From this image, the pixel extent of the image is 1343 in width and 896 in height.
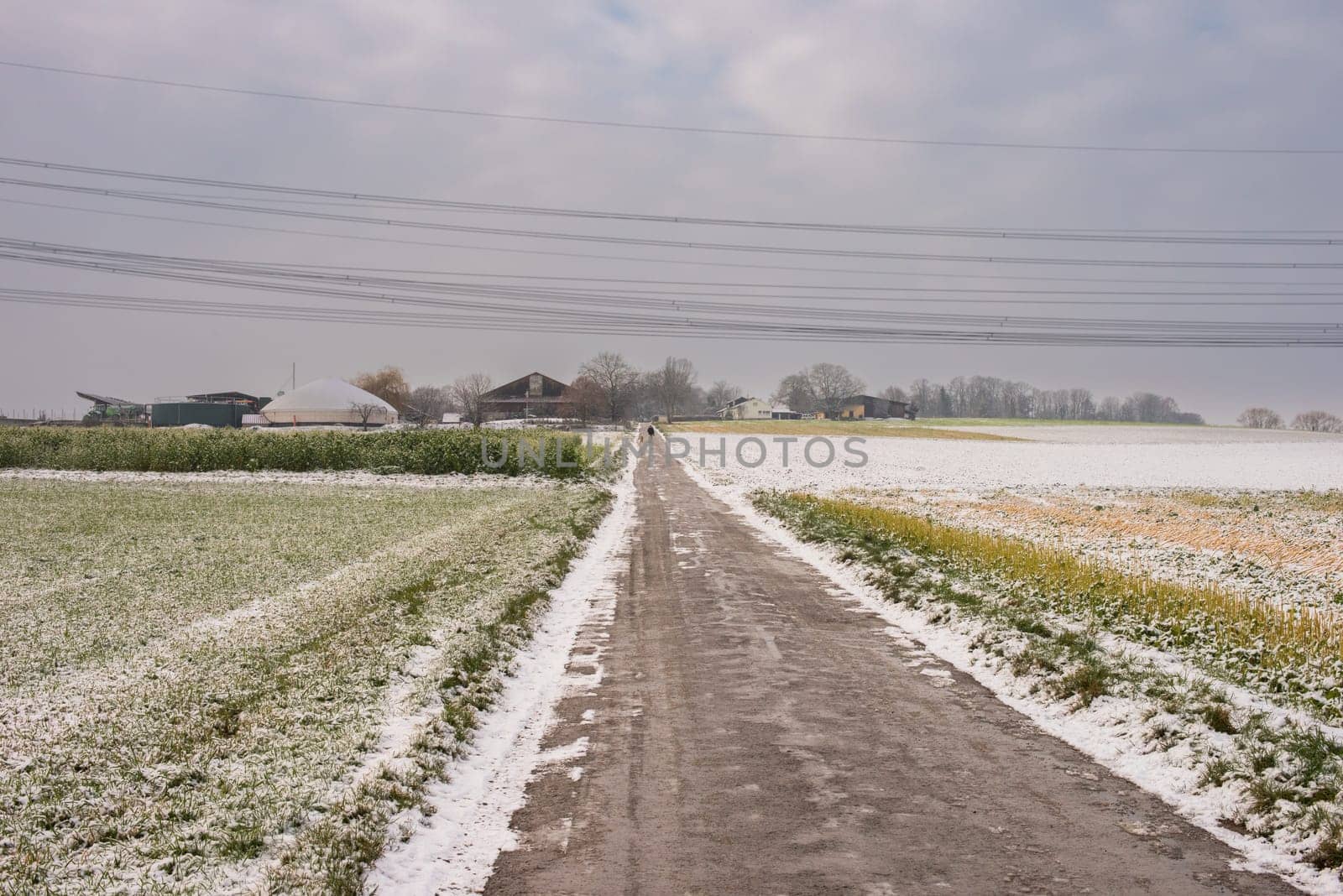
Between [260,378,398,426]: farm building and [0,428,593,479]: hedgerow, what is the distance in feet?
169

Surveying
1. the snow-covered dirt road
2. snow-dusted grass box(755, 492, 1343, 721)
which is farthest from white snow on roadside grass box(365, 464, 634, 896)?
snow-dusted grass box(755, 492, 1343, 721)

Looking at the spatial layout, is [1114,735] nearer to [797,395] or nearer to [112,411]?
[112,411]

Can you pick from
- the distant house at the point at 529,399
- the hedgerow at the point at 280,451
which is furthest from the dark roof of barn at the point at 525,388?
the hedgerow at the point at 280,451

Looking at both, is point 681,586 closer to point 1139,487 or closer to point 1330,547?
point 1330,547

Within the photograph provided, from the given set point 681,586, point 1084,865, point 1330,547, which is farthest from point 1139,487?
point 1084,865

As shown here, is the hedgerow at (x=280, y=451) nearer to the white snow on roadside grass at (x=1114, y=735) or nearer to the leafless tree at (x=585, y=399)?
the white snow on roadside grass at (x=1114, y=735)

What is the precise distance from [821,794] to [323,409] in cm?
10194

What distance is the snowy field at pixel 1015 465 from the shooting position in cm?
4112

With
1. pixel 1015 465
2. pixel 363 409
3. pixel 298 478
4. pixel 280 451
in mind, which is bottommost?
pixel 298 478

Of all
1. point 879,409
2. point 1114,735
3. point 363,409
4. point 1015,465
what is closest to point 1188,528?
point 1114,735

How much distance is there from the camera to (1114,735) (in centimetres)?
751

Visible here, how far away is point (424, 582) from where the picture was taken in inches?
555

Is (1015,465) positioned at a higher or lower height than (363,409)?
lower

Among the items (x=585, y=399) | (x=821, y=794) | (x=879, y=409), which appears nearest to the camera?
(x=821, y=794)
